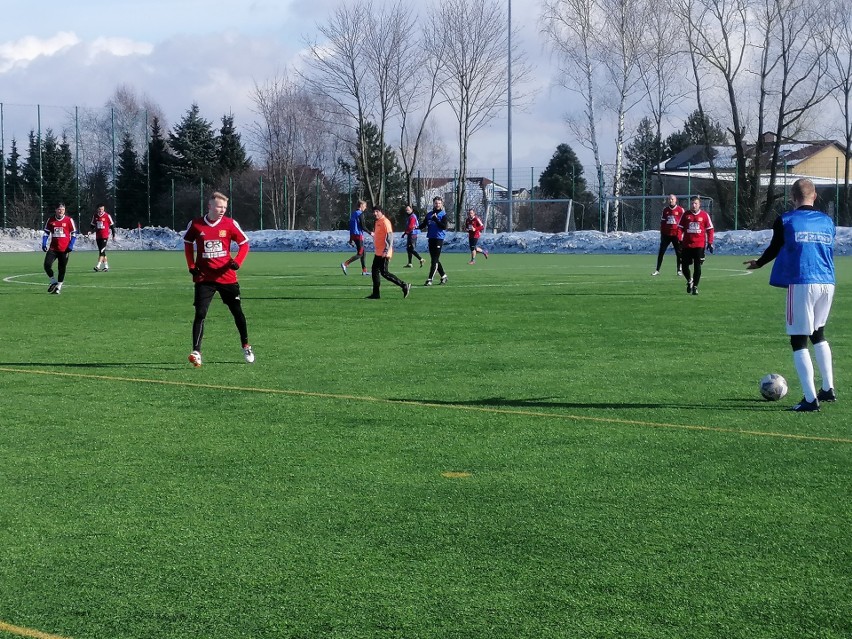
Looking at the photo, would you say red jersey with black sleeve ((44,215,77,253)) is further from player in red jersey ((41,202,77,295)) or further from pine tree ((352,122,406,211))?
pine tree ((352,122,406,211))

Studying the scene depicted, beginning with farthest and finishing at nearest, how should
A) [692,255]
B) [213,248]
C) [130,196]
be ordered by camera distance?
1. [130,196]
2. [692,255]
3. [213,248]

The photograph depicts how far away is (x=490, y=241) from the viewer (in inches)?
2106

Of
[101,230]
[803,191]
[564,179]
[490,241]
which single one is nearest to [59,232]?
[101,230]

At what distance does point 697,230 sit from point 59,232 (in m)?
13.2

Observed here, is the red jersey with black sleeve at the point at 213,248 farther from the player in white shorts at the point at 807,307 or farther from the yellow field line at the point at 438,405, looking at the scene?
the player in white shorts at the point at 807,307

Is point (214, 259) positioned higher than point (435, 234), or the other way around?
point (435, 234)

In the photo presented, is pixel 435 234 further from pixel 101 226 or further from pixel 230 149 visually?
pixel 230 149

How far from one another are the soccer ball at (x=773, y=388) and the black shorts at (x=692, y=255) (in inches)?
508

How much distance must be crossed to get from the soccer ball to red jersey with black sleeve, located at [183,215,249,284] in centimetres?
571

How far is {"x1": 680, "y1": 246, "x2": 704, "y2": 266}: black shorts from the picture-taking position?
22422 mm

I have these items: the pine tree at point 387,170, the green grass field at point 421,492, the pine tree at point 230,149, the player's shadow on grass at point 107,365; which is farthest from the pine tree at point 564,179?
the player's shadow on grass at point 107,365

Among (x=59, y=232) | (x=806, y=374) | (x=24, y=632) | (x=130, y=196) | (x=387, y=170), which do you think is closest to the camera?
(x=24, y=632)

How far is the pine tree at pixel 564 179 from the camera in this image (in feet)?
193

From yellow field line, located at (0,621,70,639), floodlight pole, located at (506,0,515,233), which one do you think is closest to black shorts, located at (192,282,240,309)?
yellow field line, located at (0,621,70,639)
